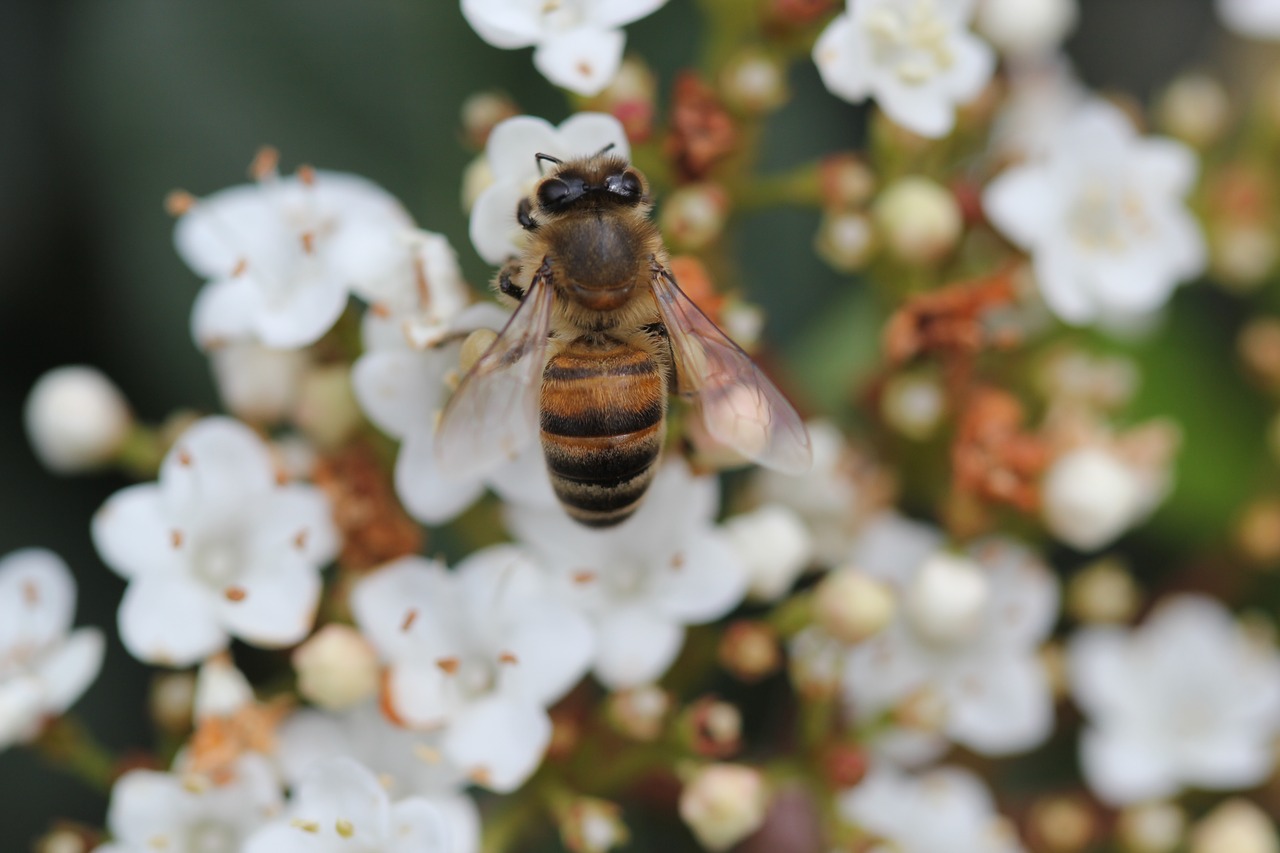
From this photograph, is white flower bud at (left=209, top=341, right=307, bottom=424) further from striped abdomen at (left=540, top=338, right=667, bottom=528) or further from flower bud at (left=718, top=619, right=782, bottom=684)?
flower bud at (left=718, top=619, right=782, bottom=684)

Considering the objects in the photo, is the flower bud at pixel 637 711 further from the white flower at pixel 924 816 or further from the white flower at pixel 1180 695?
the white flower at pixel 1180 695

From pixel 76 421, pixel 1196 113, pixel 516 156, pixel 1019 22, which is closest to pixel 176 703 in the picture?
pixel 76 421

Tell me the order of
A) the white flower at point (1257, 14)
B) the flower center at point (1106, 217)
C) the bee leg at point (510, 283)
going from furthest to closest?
the white flower at point (1257, 14) → the flower center at point (1106, 217) → the bee leg at point (510, 283)

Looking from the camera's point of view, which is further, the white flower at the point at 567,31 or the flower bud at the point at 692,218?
the flower bud at the point at 692,218

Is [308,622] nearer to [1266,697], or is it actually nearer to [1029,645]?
[1029,645]

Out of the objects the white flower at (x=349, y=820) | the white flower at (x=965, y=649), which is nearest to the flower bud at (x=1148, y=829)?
the white flower at (x=965, y=649)

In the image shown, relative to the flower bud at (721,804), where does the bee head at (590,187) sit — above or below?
above
